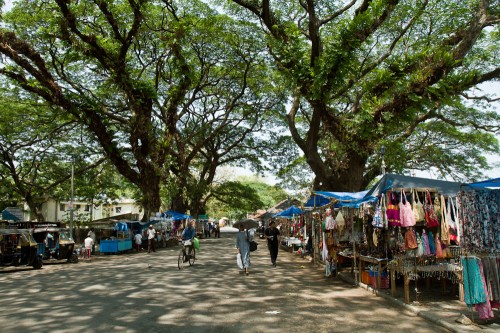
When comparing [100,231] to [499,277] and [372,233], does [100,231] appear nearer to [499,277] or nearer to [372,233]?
[372,233]

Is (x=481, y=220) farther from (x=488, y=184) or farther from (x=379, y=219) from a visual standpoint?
(x=379, y=219)

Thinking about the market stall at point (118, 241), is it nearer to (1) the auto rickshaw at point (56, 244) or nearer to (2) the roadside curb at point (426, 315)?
(1) the auto rickshaw at point (56, 244)

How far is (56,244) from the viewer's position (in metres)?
18.2

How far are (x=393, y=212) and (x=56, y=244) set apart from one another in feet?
51.1

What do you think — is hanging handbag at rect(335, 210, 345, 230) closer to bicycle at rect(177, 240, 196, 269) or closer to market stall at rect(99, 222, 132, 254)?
bicycle at rect(177, 240, 196, 269)

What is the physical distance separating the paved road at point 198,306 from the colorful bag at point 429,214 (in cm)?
175

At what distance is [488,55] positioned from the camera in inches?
748

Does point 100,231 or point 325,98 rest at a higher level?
point 325,98

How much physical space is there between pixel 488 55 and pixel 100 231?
2641cm

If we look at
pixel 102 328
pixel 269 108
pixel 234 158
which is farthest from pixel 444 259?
pixel 234 158

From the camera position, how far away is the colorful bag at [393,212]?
7936 mm

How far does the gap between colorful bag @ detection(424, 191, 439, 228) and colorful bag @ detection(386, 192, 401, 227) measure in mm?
542

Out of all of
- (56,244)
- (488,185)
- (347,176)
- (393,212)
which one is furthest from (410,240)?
(56,244)

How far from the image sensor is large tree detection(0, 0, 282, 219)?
1852 centimetres
